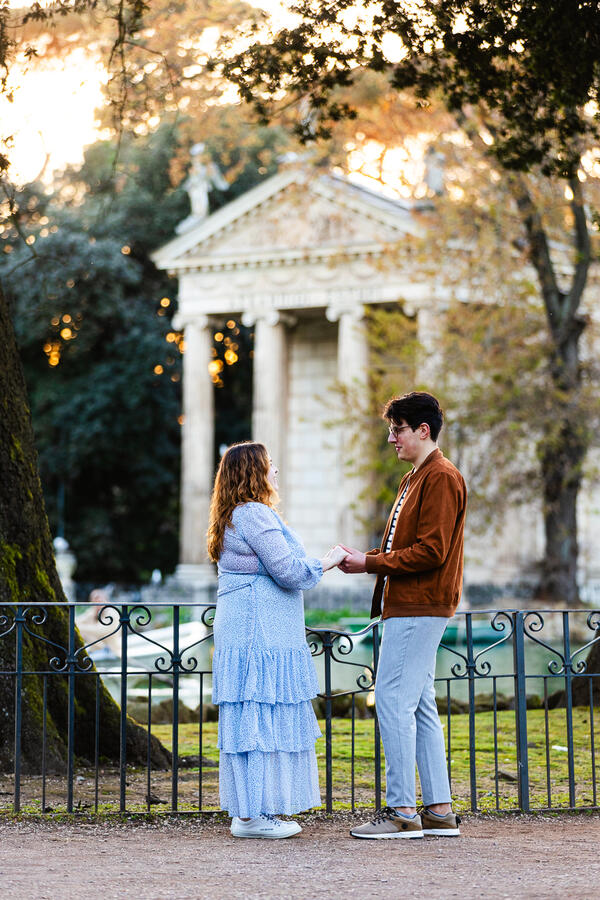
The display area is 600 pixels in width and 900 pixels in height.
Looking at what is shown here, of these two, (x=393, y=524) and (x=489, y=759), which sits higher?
(x=393, y=524)

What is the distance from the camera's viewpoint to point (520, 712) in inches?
246

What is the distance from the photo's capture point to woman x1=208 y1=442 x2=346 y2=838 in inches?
216

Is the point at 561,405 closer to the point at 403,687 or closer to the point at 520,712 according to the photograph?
the point at 520,712

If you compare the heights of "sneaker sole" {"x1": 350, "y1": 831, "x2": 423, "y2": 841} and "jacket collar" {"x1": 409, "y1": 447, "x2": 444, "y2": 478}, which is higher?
"jacket collar" {"x1": 409, "y1": 447, "x2": 444, "y2": 478}

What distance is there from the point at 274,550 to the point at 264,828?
129cm

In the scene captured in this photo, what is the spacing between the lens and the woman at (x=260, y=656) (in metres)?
5.49

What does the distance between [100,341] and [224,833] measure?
34505 millimetres

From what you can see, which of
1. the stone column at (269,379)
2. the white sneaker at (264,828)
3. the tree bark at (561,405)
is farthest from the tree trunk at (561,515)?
the white sneaker at (264,828)

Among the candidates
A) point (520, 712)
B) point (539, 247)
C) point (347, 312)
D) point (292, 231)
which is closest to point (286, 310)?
point (347, 312)

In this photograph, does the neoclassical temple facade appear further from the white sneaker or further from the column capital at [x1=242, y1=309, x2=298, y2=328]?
the white sneaker

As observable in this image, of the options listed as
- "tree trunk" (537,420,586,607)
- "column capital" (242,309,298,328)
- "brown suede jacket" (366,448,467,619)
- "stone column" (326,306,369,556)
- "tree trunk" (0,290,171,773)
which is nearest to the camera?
"brown suede jacket" (366,448,467,619)

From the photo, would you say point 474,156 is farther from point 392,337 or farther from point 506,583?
point 506,583

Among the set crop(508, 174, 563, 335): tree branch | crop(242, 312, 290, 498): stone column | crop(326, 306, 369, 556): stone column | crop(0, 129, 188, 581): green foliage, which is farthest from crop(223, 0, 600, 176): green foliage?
crop(0, 129, 188, 581): green foliage

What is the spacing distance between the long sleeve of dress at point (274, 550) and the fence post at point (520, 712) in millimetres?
1307
